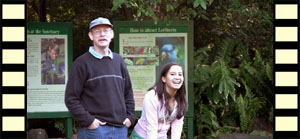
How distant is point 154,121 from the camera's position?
429 cm

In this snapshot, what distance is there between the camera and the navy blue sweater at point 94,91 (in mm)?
4074

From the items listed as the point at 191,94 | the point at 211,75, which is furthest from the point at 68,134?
the point at 211,75

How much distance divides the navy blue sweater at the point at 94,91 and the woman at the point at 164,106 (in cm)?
29

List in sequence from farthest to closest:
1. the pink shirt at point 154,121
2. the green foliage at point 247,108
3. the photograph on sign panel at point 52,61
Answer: the green foliage at point 247,108 → the photograph on sign panel at point 52,61 → the pink shirt at point 154,121

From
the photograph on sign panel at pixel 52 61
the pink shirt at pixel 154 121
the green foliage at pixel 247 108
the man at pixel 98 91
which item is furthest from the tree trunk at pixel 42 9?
the pink shirt at pixel 154 121

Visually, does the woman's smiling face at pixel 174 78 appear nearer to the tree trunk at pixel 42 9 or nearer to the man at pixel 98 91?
the man at pixel 98 91

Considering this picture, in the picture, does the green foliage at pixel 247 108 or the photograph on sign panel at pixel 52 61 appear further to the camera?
the green foliage at pixel 247 108

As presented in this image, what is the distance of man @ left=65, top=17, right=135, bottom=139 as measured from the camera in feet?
13.4

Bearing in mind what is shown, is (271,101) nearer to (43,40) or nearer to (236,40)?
(236,40)

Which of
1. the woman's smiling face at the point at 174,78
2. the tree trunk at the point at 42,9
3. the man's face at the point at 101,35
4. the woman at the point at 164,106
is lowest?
the woman at the point at 164,106

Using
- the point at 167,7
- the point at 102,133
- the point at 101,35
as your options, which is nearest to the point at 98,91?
the point at 102,133

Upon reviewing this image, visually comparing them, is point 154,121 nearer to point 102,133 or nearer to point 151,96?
point 151,96

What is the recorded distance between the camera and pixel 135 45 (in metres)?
7.54

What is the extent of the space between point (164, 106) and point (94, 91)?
716 mm
